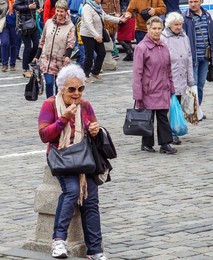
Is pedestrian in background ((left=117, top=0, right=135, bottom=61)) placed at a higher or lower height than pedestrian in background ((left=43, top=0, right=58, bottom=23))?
lower

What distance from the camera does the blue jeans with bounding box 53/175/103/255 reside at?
877cm

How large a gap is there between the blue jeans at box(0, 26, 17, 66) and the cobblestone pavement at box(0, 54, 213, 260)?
4.85 m

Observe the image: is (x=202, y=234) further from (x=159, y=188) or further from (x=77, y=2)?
(x=77, y=2)

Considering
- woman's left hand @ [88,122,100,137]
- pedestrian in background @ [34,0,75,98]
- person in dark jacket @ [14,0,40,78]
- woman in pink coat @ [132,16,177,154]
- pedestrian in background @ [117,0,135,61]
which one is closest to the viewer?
woman's left hand @ [88,122,100,137]

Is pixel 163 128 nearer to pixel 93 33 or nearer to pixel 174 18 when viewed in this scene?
pixel 174 18

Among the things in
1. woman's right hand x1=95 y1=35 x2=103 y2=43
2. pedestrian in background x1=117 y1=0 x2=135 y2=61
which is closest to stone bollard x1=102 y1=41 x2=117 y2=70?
pedestrian in background x1=117 y1=0 x2=135 y2=61

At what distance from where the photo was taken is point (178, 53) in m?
14.6

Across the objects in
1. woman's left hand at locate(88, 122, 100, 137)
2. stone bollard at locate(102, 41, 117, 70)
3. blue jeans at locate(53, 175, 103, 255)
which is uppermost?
woman's left hand at locate(88, 122, 100, 137)

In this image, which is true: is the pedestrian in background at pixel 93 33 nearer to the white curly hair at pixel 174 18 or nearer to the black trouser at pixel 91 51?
the black trouser at pixel 91 51

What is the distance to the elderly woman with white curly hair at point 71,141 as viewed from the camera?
877 cm

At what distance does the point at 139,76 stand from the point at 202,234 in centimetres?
436

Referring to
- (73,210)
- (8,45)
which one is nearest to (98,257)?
(73,210)

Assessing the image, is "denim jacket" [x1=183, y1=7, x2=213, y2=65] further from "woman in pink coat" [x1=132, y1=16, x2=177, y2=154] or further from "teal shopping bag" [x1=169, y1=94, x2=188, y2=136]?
"woman in pink coat" [x1=132, y1=16, x2=177, y2=154]

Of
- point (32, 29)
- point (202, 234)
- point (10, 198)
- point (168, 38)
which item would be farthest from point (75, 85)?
point (32, 29)
